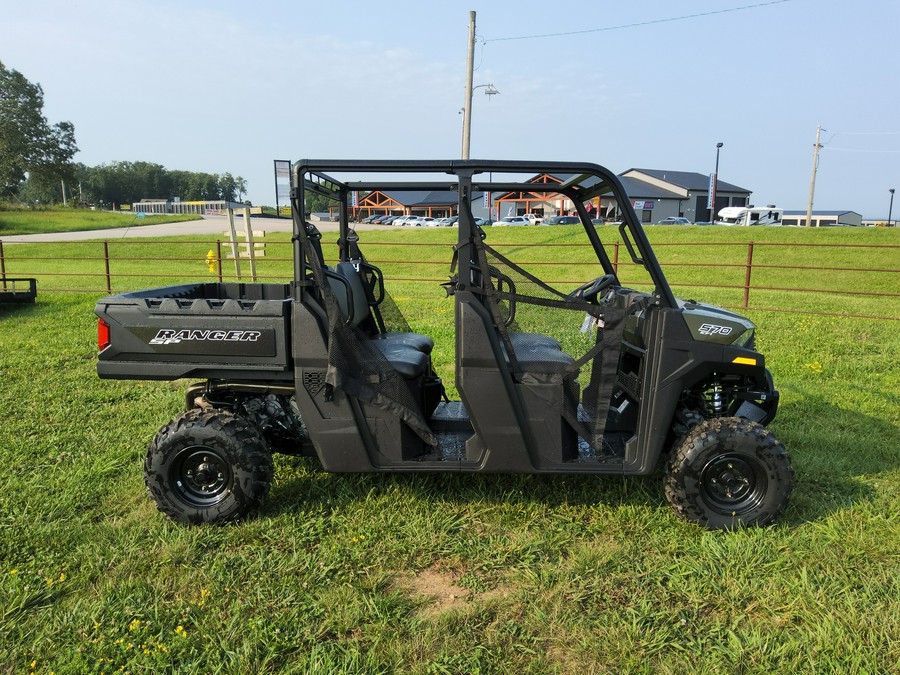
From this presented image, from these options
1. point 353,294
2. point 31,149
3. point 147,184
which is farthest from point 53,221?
point 147,184

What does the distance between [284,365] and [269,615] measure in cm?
119

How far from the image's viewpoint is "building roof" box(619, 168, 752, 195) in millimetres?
55688

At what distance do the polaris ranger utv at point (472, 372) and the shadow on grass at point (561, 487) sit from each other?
1.13 feet

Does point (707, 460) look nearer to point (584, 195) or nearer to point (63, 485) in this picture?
point (584, 195)

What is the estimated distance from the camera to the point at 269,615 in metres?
2.59

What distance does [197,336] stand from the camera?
10.5 feet

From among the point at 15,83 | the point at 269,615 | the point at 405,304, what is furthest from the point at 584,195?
the point at 15,83

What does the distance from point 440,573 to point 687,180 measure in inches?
2381

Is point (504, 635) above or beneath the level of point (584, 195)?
beneath

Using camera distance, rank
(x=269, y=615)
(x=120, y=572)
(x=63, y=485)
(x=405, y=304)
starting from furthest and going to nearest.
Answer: (x=405, y=304)
(x=63, y=485)
(x=120, y=572)
(x=269, y=615)

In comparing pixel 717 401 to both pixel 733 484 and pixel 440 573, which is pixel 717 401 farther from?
pixel 440 573

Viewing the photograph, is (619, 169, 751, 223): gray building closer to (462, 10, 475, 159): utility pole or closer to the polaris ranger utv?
(462, 10, 475, 159): utility pole

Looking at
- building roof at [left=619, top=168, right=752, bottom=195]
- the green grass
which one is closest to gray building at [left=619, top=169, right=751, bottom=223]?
building roof at [left=619, top=168, right=752, bottom=195]

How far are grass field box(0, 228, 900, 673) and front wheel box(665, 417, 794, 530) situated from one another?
12 centimetres
